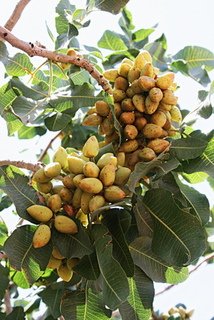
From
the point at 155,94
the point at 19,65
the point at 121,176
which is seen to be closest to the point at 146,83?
the point at 155,94

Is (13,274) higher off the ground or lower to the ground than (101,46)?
lower

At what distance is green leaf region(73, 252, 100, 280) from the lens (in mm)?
1401

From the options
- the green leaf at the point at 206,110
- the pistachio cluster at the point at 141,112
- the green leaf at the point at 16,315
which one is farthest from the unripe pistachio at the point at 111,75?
the green leaf at the point at 16,315

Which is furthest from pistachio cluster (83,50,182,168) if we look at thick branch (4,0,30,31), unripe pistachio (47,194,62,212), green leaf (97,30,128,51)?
green leaf (97,30,128,51)

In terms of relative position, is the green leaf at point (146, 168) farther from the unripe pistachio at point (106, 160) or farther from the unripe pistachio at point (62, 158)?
the unripe pistachio at point (62, 158)

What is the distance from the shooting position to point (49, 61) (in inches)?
65.5

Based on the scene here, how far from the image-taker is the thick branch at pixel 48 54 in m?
1.58

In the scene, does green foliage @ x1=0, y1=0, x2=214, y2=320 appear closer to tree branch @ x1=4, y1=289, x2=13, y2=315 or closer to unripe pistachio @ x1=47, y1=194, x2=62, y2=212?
unripe pistachio @ x1=47, y1=194, x2=62, y2=212

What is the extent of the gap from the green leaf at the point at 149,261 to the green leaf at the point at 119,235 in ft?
0.25

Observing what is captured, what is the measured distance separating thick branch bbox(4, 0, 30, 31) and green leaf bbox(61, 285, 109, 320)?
2.40 ft

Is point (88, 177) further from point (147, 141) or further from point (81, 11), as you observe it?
point (81, 11)

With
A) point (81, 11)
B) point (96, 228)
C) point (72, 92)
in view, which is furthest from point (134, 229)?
point (81, 11)

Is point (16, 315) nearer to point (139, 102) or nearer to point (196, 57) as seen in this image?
point (139, 102)

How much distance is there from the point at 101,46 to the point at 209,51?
43 centimetres
